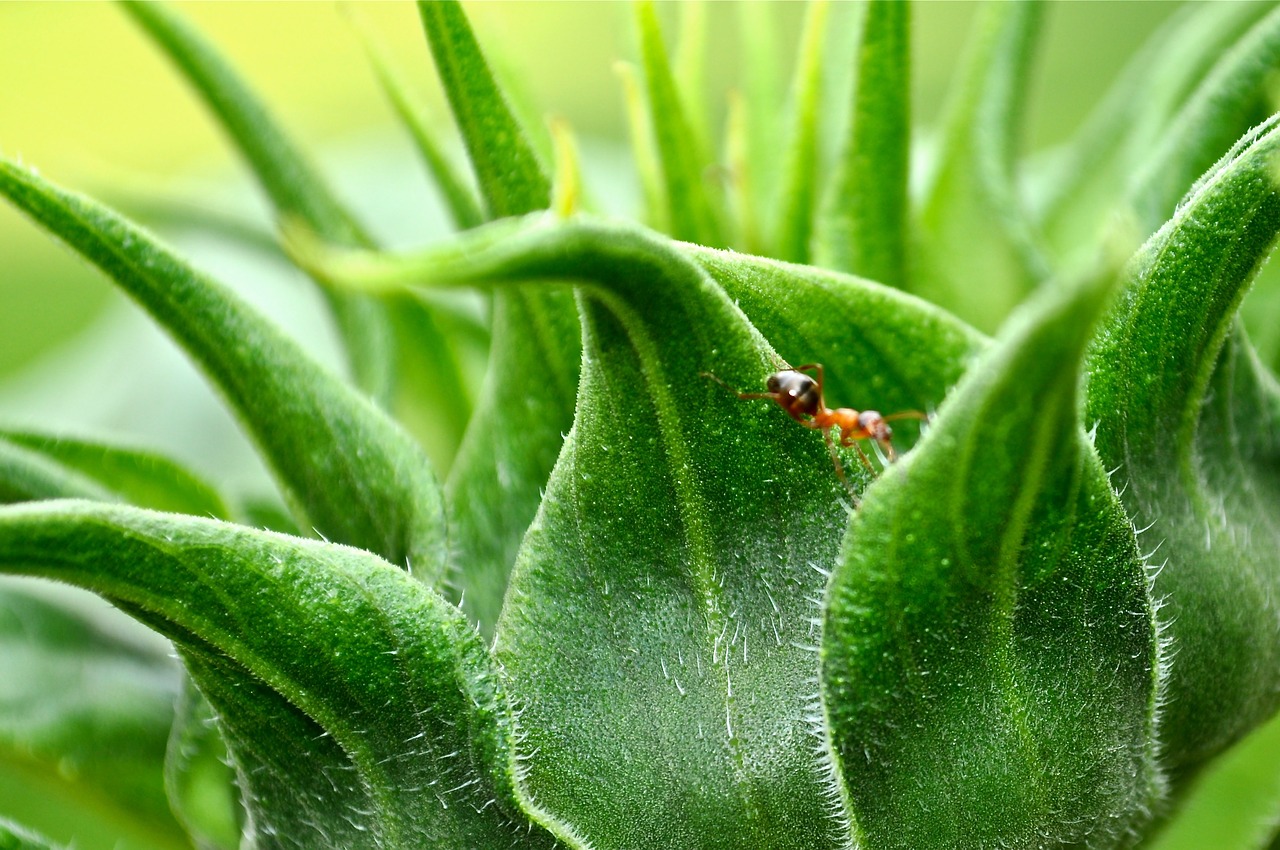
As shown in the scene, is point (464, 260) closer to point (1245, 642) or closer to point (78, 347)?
point (1245, 642)

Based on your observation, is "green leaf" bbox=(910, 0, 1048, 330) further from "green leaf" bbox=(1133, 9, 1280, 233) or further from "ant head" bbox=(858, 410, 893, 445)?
"ant head" bbox=(858, 410, 893, 445)

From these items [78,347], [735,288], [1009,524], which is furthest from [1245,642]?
[78,347]

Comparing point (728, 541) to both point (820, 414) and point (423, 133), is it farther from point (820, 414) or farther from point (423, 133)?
point (423, 133)

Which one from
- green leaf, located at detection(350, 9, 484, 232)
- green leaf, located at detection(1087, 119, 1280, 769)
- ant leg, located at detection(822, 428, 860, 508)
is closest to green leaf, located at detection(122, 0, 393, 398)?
green leaf, located at detection(350, 9, 484, 232)

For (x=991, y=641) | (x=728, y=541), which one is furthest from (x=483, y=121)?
(x=991, y=641)

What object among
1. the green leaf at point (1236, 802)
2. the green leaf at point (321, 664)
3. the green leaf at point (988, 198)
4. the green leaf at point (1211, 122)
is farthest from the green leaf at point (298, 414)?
the green leaf at point (1236, 802)

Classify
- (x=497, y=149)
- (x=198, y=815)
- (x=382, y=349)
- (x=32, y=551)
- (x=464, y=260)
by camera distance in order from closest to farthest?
(x=464, y=260)
(x=32, y=551)
(x=497, y=149)
(x=198, y=815)
(x=382, y=349)

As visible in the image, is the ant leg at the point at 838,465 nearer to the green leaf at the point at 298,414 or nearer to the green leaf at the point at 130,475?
the green leaf at the point at 298,414
